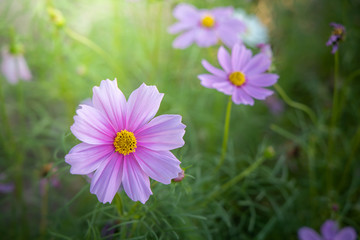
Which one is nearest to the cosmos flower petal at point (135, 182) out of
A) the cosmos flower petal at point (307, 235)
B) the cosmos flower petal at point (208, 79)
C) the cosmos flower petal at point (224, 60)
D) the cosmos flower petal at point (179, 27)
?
the cosmos flower petal at point (208, 79)

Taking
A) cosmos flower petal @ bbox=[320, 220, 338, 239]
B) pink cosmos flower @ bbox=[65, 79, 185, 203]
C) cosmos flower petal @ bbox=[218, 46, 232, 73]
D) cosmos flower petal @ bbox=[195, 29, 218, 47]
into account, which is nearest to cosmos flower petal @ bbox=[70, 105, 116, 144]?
pink cosmos flower @ bbox=[65, 79, 185, 203]

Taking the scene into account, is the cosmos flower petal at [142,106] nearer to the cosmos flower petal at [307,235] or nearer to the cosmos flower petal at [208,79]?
the cosmos flower petal at [208,79]

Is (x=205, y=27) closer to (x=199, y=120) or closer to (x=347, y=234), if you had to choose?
(x=199, y=120)

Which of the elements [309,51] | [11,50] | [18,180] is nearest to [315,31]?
[309,51]

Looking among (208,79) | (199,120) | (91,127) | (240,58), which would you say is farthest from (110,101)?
(199,120)

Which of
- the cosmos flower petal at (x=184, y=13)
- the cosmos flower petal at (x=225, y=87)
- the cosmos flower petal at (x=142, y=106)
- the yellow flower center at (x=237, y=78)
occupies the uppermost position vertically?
the cosmos flower petal at (x=184, y=13)

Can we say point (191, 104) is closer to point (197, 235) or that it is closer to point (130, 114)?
point (197, 235)
